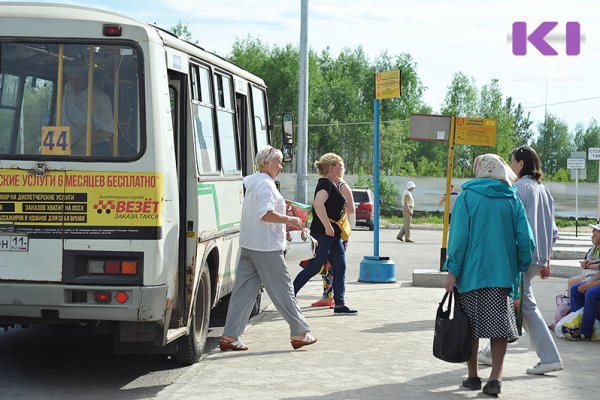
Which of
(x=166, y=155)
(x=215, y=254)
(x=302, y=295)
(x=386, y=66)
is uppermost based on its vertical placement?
(x=386, y=66)

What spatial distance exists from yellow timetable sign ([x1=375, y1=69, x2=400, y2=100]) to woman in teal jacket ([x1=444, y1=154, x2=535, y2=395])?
8045 mm

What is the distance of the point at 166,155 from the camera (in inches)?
314

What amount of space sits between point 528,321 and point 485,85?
112 m

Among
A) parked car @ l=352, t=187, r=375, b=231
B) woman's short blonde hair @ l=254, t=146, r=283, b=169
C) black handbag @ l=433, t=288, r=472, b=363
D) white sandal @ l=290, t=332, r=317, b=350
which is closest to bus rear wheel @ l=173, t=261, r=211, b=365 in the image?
white sandal @ l=290, t=332, r=317, b=350

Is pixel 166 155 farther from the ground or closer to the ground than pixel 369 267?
farther from the ground

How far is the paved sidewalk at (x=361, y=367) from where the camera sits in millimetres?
8125

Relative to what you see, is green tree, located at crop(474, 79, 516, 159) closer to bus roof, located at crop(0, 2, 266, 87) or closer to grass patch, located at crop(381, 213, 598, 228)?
grass patch, located at crop(381, 213, 598, 228)

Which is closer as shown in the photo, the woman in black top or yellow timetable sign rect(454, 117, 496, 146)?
the woman in black top

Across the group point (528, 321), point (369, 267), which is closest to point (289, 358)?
point (528, 321)

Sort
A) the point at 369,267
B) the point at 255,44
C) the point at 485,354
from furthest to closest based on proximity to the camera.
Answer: the point at 255,44 < the point at 369,267 < the point at 485,354

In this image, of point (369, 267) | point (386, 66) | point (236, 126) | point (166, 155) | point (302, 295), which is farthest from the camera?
point (386, 66)

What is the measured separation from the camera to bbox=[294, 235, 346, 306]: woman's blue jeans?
41.2ft

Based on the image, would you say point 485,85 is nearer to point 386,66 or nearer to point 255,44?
point 386,66

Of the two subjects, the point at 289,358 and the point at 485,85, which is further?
the point at 485,85
